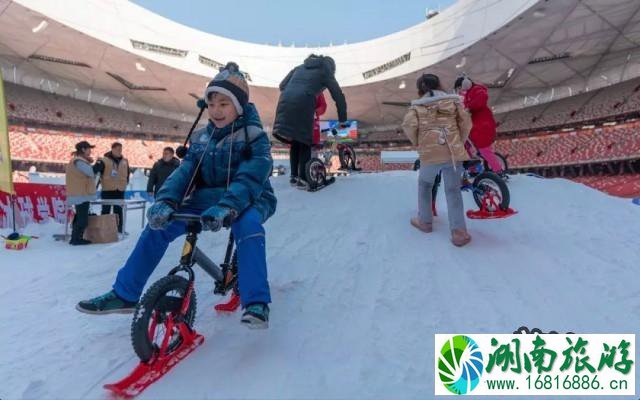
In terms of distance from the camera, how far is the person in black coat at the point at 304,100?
4.86m

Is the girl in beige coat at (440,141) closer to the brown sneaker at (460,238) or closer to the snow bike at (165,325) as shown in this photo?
the brown sneaker at (460,238)

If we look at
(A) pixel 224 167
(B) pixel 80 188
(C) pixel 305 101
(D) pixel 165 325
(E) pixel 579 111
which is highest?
(E) pixel 579 111

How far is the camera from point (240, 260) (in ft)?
6.04

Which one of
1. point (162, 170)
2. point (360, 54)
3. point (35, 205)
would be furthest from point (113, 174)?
point (360, 54)

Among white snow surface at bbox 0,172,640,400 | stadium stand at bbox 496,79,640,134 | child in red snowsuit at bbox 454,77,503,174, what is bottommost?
white snow surface at bbox 0,172,640,400

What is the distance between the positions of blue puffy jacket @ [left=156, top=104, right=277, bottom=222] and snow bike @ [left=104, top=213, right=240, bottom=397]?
362mm

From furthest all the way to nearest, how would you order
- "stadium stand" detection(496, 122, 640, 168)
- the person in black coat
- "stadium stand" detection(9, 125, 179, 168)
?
"stadium stand" detection(9, 125, 179, 168) < "stadium stand" detection(496, 122, 640, 168) < the person in black coat

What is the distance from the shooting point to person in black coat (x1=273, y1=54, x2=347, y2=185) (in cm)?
486

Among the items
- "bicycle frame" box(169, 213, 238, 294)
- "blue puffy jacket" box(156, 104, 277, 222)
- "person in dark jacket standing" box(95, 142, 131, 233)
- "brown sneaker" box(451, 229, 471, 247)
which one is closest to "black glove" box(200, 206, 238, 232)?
"bicycle frame" box(169, 213, 238, 294)

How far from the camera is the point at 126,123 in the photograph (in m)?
31.4

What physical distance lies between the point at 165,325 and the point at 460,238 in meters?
2.56

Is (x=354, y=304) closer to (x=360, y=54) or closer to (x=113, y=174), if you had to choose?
(x=113, y=174)

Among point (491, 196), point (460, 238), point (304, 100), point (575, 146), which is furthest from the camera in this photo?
point (575, 146)

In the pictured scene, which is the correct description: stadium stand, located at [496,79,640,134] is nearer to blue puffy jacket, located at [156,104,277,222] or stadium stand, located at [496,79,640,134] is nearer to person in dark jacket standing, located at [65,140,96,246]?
blue puffy jacket, located at [156,104,277,222]
